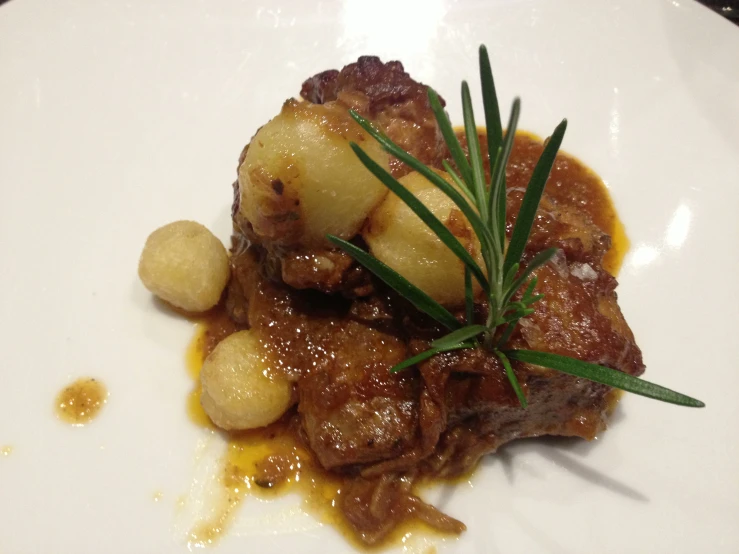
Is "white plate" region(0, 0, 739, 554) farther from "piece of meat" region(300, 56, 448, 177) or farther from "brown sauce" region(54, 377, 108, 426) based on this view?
"piece of meat" region(300, 56, 448, 177)

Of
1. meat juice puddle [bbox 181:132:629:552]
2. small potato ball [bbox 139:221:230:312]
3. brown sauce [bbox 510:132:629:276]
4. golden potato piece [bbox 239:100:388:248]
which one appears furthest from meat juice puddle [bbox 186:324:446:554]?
brown sauce [bbox 510:132:629:276]

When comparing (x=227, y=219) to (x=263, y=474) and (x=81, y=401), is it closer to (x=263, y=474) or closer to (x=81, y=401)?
(x=81, y=401)

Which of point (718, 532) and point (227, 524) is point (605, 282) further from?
point (227, 524)

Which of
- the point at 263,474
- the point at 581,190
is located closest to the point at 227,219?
the point at 263,474

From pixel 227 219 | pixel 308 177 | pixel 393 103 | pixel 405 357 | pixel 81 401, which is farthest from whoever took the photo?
pixel 227 219

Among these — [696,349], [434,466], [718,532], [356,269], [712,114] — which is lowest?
[434,466]

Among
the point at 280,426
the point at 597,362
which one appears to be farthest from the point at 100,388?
the point at 597,362

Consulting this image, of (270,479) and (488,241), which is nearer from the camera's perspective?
(488,241)
